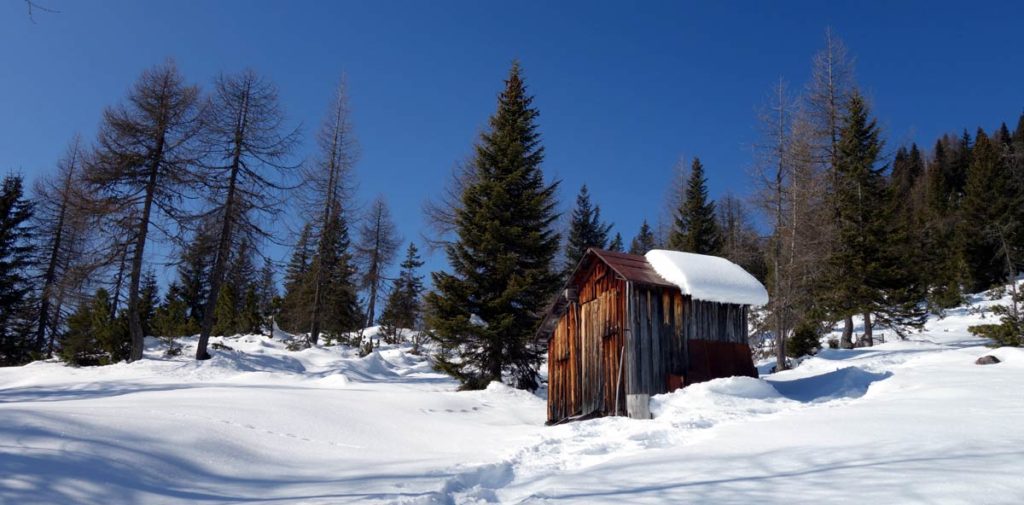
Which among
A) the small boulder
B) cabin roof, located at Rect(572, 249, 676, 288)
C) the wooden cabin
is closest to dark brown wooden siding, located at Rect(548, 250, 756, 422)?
the wooden cabin

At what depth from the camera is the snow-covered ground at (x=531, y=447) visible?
16.3 feet

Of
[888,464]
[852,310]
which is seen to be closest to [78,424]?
[888,464]

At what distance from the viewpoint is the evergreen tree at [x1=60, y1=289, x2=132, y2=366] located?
64.3 ft

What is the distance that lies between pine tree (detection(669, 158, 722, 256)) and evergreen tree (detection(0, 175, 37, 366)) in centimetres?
3290

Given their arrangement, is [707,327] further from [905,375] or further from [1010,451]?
[1010,451]

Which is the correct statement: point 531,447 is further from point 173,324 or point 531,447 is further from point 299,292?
point 299,292

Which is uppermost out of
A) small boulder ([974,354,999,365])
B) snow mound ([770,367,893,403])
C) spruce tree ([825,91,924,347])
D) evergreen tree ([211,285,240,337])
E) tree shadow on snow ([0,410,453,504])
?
spruce tree ([825,91,924,347])

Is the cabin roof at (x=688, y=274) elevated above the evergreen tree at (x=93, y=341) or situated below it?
above

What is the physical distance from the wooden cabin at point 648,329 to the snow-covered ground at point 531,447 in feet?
4.19

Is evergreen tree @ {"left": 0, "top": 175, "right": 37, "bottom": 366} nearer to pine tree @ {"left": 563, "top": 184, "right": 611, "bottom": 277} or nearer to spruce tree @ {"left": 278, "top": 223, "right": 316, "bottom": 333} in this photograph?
spruce tree @ {"left": 278, "top": 223, "right": 316, "bottom": 333}

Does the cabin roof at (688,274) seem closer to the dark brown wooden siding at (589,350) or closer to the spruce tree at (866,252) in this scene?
the dark brown wooden siding at (589,350)

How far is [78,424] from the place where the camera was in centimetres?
651

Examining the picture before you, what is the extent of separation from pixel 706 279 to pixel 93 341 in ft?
68.5

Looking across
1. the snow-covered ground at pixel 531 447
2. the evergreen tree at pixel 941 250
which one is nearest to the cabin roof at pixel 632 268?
the snow-covered ground at pixel 531 447
